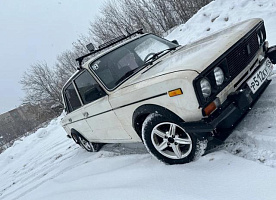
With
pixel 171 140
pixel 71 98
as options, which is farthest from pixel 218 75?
pixel 71 98

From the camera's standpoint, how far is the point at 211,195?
2.02 metres

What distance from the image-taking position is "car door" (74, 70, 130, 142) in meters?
3.35

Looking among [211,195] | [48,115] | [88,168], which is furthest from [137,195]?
[48,115]

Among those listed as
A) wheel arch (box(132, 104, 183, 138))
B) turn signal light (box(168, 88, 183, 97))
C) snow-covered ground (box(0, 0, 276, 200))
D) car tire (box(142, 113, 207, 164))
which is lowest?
snow-covered ground (box(0, 0, 276, 200))

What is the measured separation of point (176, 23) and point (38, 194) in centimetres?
1675

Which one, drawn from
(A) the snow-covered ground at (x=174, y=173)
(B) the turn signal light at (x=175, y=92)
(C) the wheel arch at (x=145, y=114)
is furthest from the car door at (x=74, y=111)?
(B) the turn signal light at (x=175, y=92)

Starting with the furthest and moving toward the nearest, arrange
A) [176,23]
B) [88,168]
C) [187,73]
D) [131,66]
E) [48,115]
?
1. [48,115]
2. [176,23]
3. [88,168]
4. [131,66]
5. [187,73]

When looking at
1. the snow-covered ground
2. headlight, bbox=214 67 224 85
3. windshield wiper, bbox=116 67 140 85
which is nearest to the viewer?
the snow-covered ground

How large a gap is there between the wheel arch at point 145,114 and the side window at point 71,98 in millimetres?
1660

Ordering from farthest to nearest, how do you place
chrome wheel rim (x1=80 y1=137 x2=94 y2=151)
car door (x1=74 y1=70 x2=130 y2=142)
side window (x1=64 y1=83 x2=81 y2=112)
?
1. chrome wheel rim (x1=80 y1=137 x2=94 y2=151)
2. side window (x1=64 y1=83 x2=81 y2=112)
3. car door (x1=74 y1=70 x2=130 y2=142)

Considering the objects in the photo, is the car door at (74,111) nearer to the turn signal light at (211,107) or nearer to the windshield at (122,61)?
the windshield at (122,61)

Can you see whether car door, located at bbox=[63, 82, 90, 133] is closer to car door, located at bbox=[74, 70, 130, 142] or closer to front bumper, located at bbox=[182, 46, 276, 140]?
car door, located at bbox=[74, 70, 130, 142]

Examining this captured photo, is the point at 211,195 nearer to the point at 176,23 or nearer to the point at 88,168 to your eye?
the point at 88,168

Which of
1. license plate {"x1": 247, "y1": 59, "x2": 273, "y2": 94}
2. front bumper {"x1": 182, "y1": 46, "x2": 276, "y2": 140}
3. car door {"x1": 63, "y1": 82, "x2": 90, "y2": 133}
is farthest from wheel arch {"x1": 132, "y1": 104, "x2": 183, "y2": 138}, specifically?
car door {"x1": 63, "y1": 82, "x2": 90, "y2": 133}
